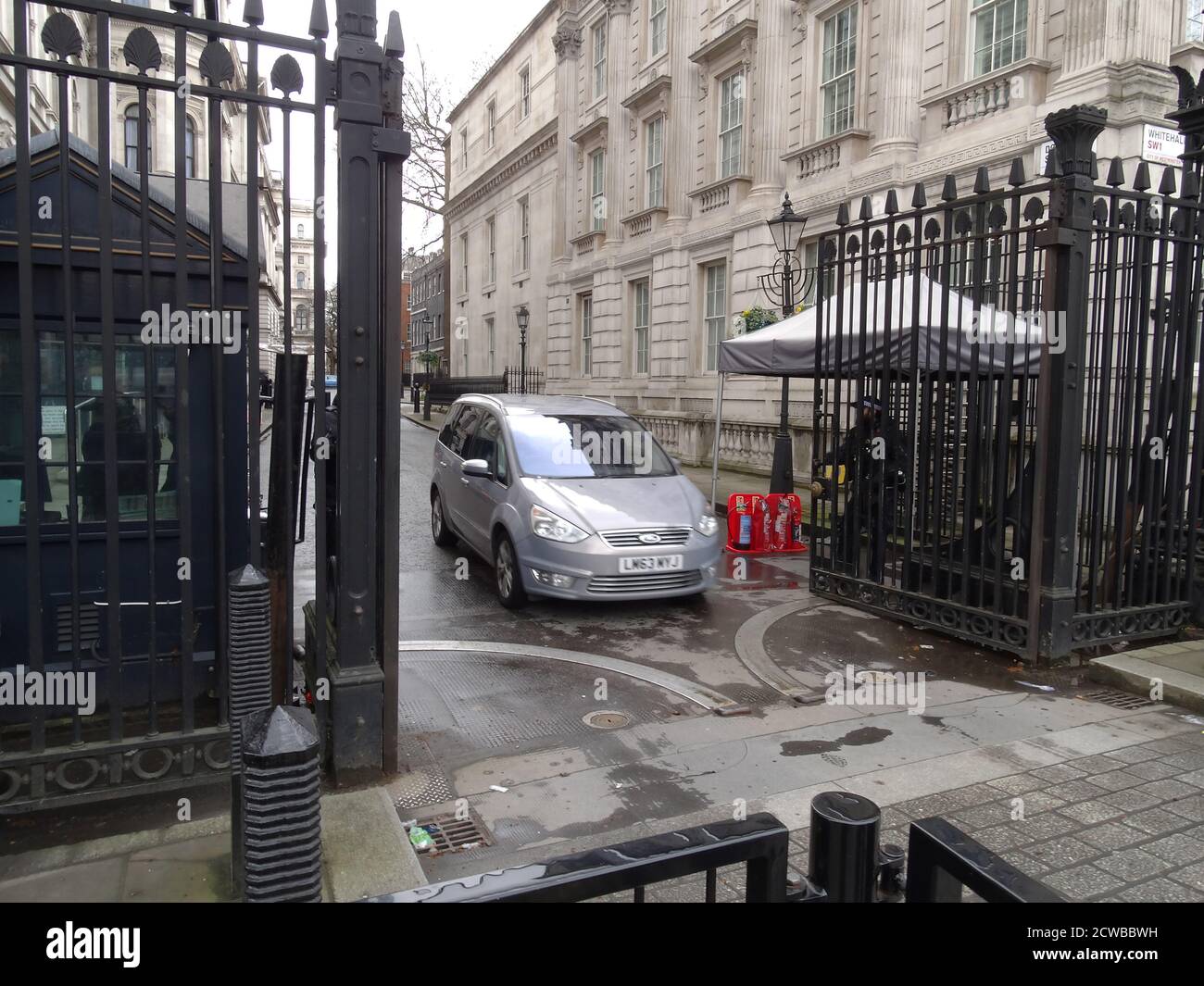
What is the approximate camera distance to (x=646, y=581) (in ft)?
24.1

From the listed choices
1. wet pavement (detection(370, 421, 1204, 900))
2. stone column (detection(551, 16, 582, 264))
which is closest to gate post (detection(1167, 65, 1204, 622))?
wet pavement (detection(370, 421, 1204, 900))

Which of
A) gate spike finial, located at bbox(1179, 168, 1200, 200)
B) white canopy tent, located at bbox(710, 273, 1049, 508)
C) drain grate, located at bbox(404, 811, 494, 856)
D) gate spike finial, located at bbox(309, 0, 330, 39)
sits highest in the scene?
gate spike finial, located at bbox(1179, 168, 1200, 200)

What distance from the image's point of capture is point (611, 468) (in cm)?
834

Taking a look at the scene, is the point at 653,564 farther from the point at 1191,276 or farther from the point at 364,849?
the point at 1191,276

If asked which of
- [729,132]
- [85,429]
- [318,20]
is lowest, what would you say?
[85,429]

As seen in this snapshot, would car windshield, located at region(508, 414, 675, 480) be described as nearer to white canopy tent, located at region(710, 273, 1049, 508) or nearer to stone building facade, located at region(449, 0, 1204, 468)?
white canopy tent, located at region(710, 273, 1049, 508)

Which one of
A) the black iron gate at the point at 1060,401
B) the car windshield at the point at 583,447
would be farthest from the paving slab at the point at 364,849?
the car windshield at the point at 583,447

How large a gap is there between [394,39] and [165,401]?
2150 millimetres

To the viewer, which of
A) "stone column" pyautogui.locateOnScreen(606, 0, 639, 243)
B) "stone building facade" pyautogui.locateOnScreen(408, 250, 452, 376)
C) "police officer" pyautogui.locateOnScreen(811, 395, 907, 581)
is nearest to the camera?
"police officer" pyautogui.locateOnScreen(811, 395, 907, 581)

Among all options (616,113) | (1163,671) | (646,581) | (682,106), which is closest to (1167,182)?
(1163,671)

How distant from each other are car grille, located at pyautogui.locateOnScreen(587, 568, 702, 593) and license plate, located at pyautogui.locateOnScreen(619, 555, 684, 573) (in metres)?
0.04

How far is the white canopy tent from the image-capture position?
6.16 m

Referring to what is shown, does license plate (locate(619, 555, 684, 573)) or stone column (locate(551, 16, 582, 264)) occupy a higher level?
stone column (locate(551, 16, 582, 264))
